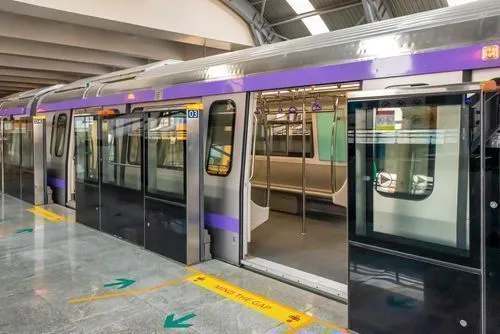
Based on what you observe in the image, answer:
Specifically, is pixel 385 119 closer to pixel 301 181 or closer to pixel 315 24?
pixel 301 181

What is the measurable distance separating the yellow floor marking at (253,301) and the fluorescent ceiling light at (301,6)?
24.6ft

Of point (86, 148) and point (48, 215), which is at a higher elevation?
point (86, 148)

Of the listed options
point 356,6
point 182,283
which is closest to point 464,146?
point 182,283

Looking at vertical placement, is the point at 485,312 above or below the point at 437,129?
below

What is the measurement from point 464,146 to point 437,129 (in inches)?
8.0

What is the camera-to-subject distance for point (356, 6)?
9164 mm

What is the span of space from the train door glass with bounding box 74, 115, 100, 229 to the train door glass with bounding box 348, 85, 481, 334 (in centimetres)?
467

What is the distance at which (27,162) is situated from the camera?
8836 millimetres

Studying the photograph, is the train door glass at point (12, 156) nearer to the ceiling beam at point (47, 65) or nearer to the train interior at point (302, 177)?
the ceiling beam at point (47, 65)

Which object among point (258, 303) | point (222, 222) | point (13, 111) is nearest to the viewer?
point (258, 303)

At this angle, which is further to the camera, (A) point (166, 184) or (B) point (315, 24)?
(B) point (315, 24)

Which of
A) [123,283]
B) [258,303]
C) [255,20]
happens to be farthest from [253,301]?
[255,20]

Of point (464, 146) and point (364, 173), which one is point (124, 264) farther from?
point (464, 146)

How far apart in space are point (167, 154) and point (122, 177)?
1.20 meters
